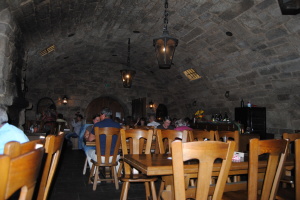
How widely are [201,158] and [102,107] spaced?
34.0ft

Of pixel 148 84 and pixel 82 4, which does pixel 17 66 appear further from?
pixel 148 84

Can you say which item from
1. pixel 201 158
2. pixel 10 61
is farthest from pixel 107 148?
pixel 201 158

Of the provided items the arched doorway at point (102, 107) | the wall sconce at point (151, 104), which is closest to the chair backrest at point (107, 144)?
the arched doorway at point (102, 107)

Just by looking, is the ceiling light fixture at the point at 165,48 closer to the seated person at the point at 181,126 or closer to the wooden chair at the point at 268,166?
the seated person at the point at 181,126

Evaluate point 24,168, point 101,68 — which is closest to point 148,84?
point 101,68

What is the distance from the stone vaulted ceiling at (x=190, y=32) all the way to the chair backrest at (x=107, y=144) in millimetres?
2237

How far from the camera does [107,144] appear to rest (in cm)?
359

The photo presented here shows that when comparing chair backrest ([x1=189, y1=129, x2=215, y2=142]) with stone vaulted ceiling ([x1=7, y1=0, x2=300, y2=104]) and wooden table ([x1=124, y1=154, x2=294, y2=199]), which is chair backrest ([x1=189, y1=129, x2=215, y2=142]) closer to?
wooden table ([x1=124, y1=154, x2=294, y2=199])

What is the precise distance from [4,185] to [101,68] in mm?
10994

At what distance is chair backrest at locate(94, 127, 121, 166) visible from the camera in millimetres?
3537

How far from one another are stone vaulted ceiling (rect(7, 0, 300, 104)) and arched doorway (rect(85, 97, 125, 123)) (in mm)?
3099

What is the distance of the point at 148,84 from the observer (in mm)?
12297

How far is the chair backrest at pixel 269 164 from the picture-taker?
1.80 meters

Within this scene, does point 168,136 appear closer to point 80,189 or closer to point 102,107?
point 80,189
